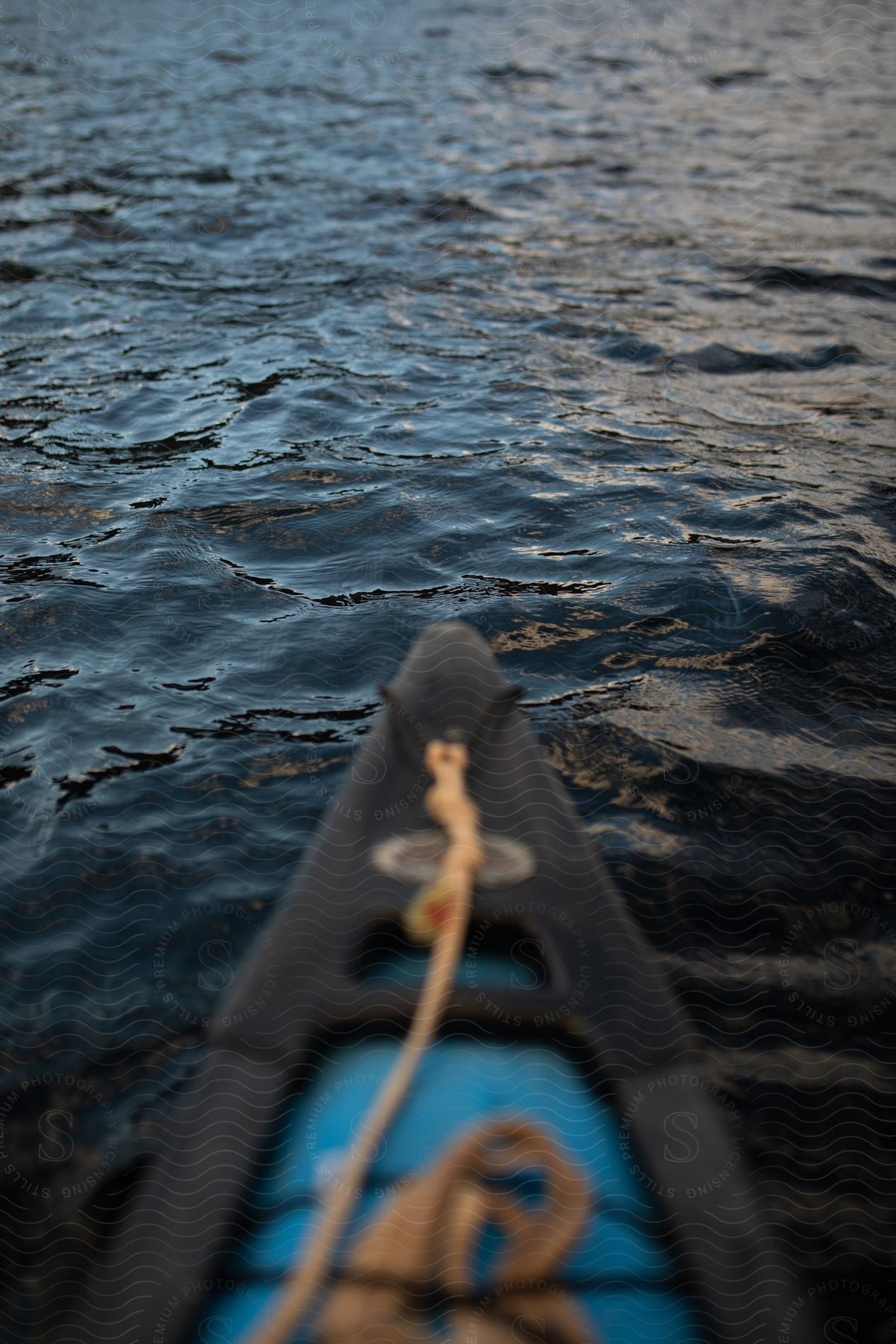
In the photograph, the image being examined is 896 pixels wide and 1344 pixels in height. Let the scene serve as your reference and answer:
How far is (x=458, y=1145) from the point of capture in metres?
1.93

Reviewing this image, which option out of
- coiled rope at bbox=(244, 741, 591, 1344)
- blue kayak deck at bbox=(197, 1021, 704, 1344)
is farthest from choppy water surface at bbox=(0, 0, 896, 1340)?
coiled rope at bbox=(244, 741, 591, 1344)

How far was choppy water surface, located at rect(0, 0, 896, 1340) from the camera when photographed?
2461 millimetres

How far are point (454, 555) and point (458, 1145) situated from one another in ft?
8.51

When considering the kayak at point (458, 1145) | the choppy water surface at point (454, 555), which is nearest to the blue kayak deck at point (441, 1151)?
the kayak at point (458, 1145)

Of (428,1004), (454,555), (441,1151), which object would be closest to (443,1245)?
(441,1151)

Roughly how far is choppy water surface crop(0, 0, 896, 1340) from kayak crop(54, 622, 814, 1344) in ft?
0.85

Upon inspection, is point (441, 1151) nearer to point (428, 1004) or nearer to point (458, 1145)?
point (458, 1145)

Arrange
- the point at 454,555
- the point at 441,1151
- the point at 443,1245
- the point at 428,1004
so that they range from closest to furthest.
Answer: the point at 443,1245, the point at 441,1151, the point at 428,1004, the point at 454,555

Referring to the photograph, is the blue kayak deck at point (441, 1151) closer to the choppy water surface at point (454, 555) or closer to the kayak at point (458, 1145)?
the kayak at point (458, 1145)

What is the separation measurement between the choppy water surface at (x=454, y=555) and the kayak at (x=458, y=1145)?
0.85 feet

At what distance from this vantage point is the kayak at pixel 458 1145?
1.77m

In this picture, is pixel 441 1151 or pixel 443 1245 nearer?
pixel 443 1245

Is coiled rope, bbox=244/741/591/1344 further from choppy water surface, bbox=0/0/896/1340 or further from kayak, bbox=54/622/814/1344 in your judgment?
choppy water surface, bbox=0/0/896/1340

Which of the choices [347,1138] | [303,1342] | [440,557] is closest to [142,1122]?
[347,1138]
